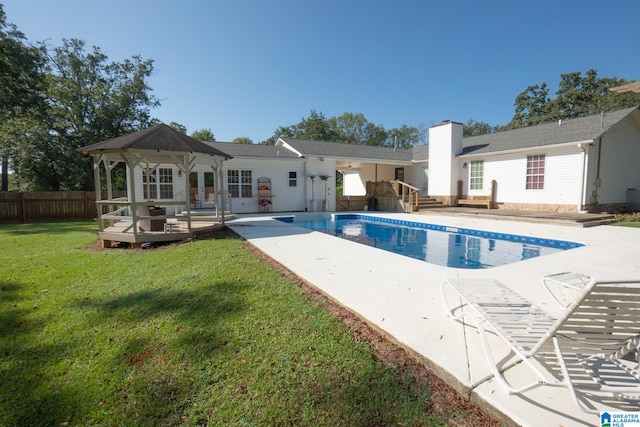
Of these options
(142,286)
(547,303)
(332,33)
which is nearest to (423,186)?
(332,33)

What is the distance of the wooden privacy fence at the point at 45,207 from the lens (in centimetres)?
1321

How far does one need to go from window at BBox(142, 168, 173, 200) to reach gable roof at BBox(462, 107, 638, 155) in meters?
16.4

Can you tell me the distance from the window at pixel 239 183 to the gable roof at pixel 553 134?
12710 millimetres

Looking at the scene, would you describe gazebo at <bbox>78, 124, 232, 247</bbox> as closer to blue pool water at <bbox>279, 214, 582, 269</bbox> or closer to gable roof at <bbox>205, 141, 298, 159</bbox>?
blue pool water at <bbox>279, 214, 582, 269</bbox>

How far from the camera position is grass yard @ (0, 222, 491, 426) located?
6.33 ft

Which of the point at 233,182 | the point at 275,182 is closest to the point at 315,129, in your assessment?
the point at 275,182

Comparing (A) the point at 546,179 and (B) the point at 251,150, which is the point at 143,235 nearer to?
(B) the point at 251,150

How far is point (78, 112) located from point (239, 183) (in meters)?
15.0

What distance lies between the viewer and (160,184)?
13.6 m

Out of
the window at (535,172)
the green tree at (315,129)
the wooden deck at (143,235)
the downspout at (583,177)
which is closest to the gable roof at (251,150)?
the wooden deck at (143,235)

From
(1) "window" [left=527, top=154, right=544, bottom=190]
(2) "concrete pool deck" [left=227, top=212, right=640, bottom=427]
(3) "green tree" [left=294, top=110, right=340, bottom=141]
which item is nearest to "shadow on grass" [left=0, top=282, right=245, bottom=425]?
(2) "concrete pool deck" [left=227, top=212, right=640, bottom=427]

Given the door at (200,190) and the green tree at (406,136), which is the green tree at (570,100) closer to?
the green tree at (406,136)

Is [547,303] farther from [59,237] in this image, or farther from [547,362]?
[59,237]

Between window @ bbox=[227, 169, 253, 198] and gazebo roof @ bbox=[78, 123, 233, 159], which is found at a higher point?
gazebo roof @ bbox=[78, 123, 233, 159]
